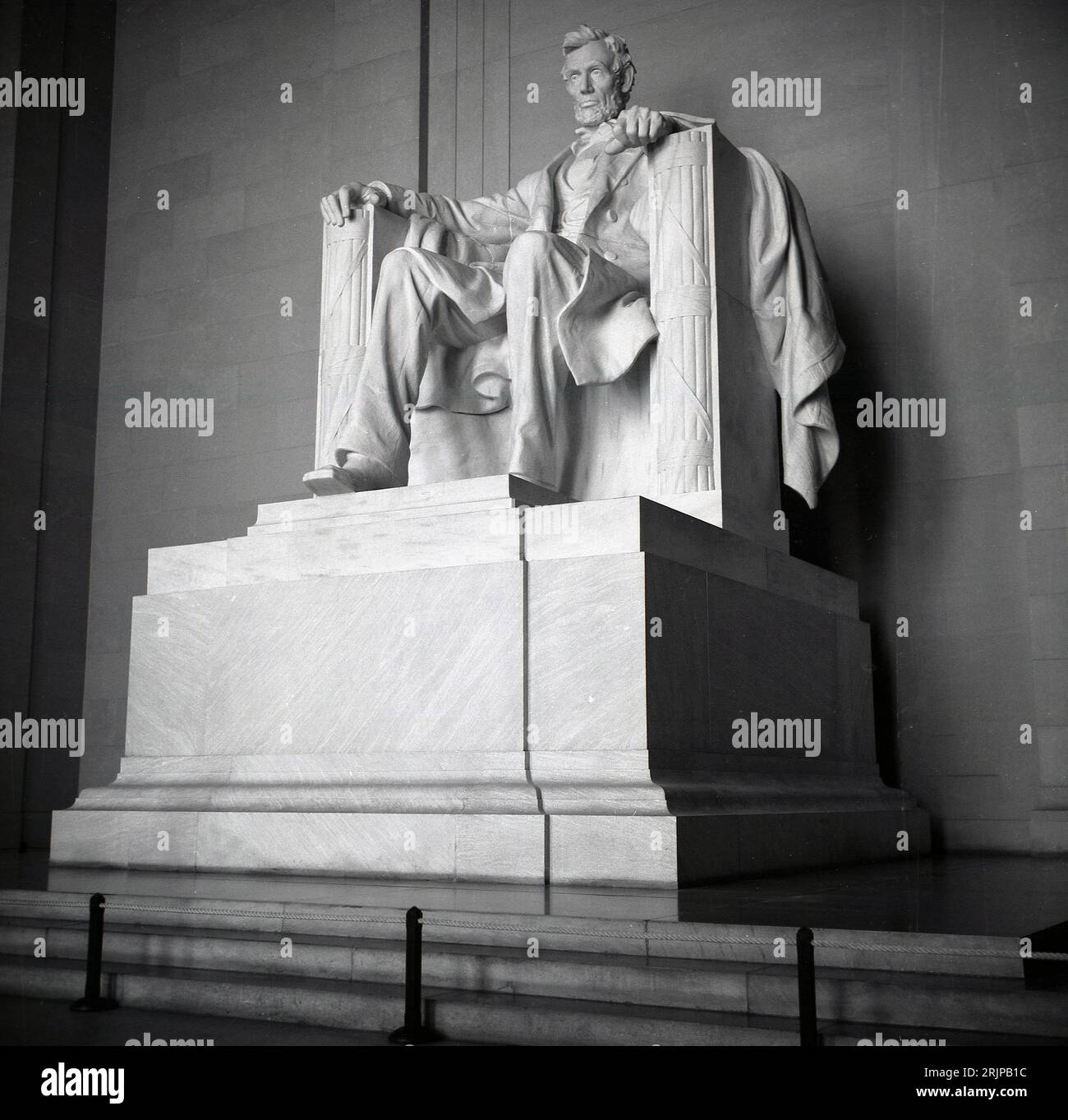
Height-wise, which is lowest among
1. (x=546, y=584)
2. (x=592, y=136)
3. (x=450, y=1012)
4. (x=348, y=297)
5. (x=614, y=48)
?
(x=450, y=1012)

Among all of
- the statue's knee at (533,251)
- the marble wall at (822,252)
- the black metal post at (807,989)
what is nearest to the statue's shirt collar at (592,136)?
the statue's knee at (533,251)

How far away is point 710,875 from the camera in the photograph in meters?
4.70

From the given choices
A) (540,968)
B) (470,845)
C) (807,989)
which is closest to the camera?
(807,989)

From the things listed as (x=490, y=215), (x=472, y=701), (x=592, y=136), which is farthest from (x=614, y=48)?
(x=472, y=701)

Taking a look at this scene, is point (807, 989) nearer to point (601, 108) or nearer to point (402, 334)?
point (402, 334)

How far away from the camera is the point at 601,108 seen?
699 centimetres

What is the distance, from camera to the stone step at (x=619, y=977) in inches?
115

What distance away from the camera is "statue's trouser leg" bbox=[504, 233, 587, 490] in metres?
5.84

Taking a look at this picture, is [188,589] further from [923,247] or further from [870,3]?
[870,3]

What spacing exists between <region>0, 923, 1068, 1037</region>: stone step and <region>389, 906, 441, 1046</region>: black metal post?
0.27 metres

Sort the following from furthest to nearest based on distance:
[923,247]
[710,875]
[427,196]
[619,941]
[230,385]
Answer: [230,385] → [923,247] → [427,196] → [710,875] → [619,941]

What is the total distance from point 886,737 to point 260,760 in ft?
11.7

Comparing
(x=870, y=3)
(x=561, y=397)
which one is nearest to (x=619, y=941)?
(x=561, y=397)

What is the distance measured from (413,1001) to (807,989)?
0.90 metres
